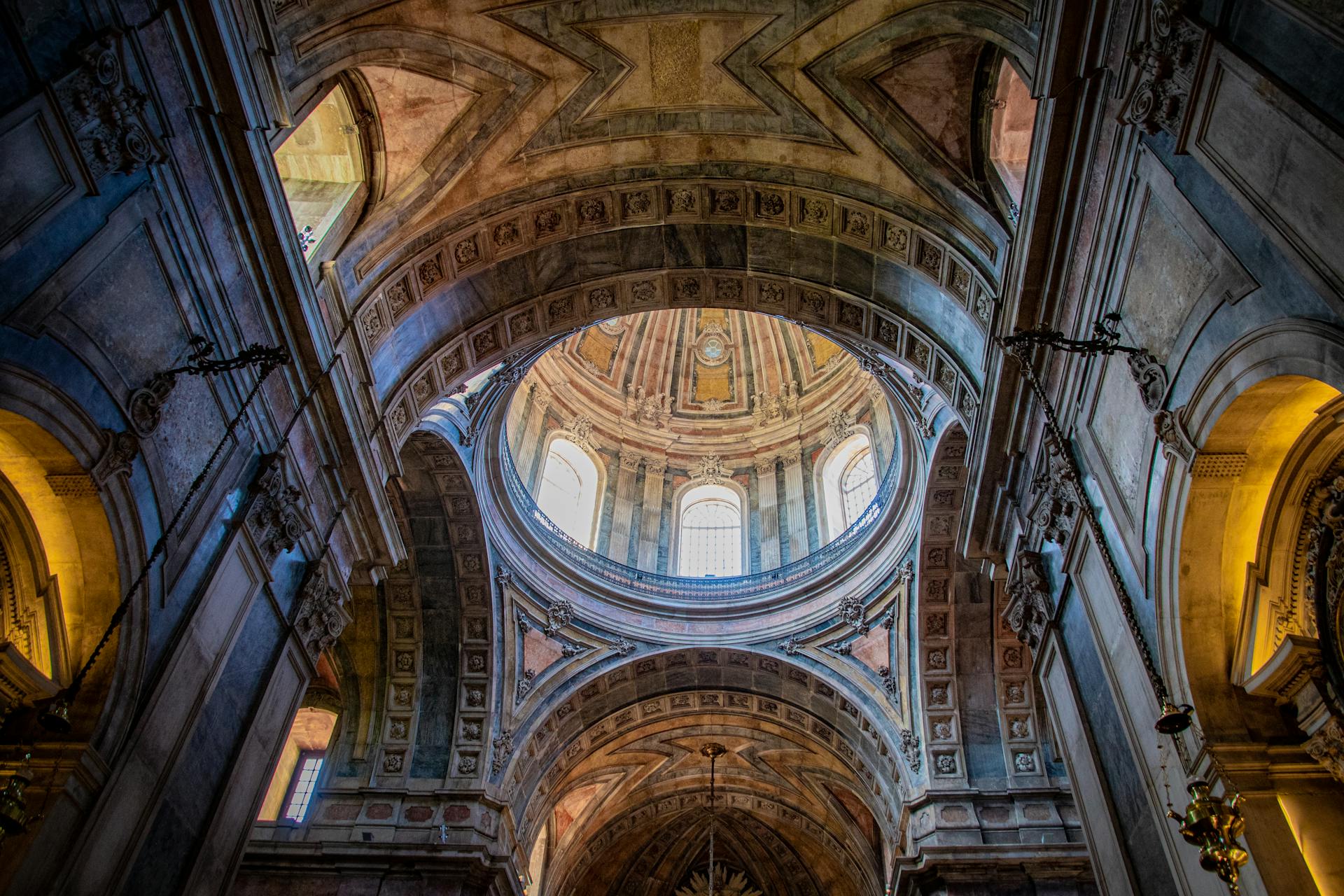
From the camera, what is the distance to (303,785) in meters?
17.5

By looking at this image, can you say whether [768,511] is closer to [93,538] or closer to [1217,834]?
[93,538]

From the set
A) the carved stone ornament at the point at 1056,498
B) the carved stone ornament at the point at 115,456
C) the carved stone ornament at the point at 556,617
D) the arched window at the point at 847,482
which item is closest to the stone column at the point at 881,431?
the arched window at the point at 847,482

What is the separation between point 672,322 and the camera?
2673 centimetres

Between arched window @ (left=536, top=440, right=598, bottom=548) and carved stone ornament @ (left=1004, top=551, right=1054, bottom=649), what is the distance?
42.4ft

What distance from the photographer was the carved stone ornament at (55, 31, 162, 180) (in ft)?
21.4

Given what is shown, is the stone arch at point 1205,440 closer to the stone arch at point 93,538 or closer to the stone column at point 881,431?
the stone arch at point 93,538

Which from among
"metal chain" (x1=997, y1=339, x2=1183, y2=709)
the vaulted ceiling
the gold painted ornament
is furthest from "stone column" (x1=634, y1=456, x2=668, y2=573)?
the gold painted ornament

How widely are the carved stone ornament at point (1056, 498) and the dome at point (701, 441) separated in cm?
1049

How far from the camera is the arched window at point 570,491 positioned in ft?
73.7

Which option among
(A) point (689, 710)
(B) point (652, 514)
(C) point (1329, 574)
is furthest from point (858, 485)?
(C) point (1329, 574)

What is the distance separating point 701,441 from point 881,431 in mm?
5668

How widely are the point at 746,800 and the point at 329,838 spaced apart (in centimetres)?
1218

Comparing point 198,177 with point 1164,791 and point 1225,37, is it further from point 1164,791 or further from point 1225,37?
point 1164,791

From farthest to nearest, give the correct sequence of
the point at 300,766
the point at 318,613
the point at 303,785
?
1. the point at 300,766
2. the point at 303,785
3. the point at 318,613
